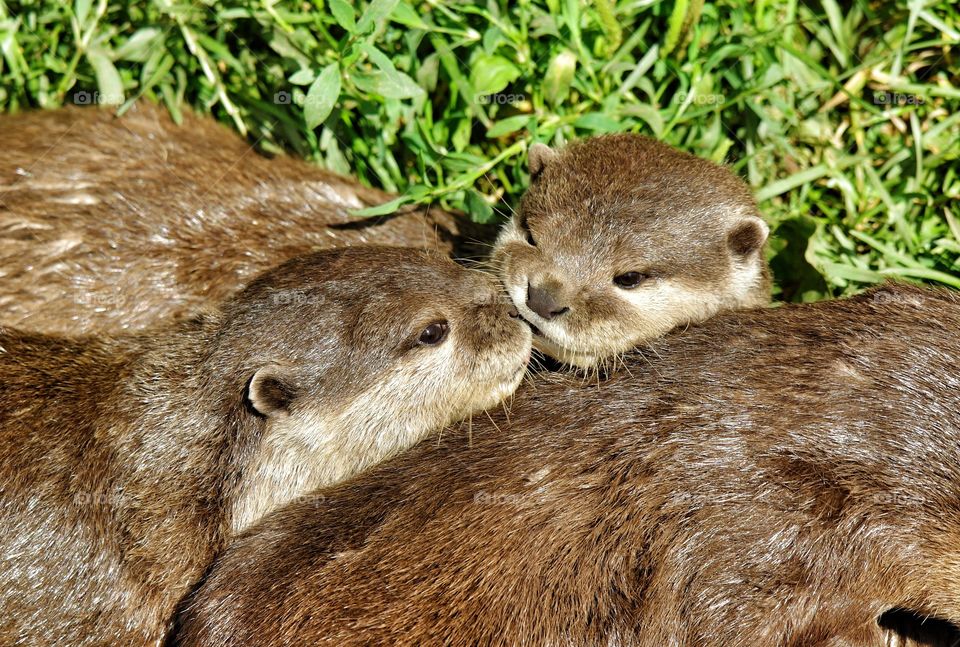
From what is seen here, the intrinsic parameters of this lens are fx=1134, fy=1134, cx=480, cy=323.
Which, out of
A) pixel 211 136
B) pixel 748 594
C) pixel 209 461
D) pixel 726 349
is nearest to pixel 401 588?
pixel 209 461

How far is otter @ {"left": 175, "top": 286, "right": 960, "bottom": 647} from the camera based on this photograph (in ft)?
10.7

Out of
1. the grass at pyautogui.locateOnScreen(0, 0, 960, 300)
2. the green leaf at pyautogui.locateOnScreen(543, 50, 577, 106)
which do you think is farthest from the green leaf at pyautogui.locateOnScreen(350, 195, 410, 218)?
the green leaf at pyautogui.locateOnScreen(543, 50, 577, 106)

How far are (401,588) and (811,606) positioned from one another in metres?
1.19

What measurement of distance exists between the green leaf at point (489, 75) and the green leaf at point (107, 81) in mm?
1531

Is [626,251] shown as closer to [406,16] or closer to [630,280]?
[630,280]

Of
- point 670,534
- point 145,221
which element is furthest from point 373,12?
point 670,534

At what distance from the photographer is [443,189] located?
444 centimetres

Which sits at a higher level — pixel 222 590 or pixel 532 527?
pixel 532 527

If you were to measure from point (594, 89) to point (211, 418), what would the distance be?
7.01 feet

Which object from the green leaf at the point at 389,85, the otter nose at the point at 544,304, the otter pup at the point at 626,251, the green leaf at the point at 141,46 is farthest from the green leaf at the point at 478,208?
the green leaf at the point at 141,46

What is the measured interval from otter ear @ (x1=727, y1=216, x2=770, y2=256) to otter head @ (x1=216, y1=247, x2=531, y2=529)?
2.75 feet

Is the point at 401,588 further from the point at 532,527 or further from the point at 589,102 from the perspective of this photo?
the point at 589,102

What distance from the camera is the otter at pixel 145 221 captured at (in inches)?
168

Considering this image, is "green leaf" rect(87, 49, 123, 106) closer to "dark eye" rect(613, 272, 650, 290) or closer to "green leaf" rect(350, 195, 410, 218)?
"green leaf" rect(350, 195, 410, 218)
